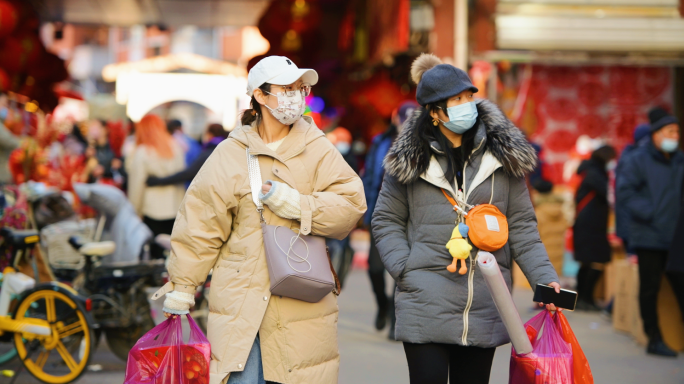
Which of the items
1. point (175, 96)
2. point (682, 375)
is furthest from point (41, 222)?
point (175, 96)

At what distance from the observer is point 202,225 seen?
11.5 ft

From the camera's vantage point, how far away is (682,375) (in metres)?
6.44

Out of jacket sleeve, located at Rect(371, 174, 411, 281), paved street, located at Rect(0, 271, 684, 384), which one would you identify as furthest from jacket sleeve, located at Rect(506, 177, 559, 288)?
paved street, located at Rect(0, 271, 684, 384)

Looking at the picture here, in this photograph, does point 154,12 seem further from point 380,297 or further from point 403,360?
point 403,360

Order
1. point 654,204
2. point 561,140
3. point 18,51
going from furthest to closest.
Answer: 1. point 561,140
2. point 18,51
3. point 654,204

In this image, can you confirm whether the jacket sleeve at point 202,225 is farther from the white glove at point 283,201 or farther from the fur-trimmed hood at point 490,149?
the fur-trimmed hood at point 490,149

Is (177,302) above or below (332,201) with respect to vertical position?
below

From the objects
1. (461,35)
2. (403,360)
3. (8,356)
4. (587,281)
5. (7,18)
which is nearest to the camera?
(8,356)

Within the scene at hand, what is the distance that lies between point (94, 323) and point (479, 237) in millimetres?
3791

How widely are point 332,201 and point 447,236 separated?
543 mm

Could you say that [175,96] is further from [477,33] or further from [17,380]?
[17,380]

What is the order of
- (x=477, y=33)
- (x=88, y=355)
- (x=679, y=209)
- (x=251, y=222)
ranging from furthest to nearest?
(x=477, y=33)
(x=679, y=209)
(x=88, y=355)
(x=251, y=222)

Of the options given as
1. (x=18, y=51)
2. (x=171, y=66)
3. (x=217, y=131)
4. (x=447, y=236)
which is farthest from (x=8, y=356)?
(x=171, y=66)

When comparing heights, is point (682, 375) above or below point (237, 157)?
below
